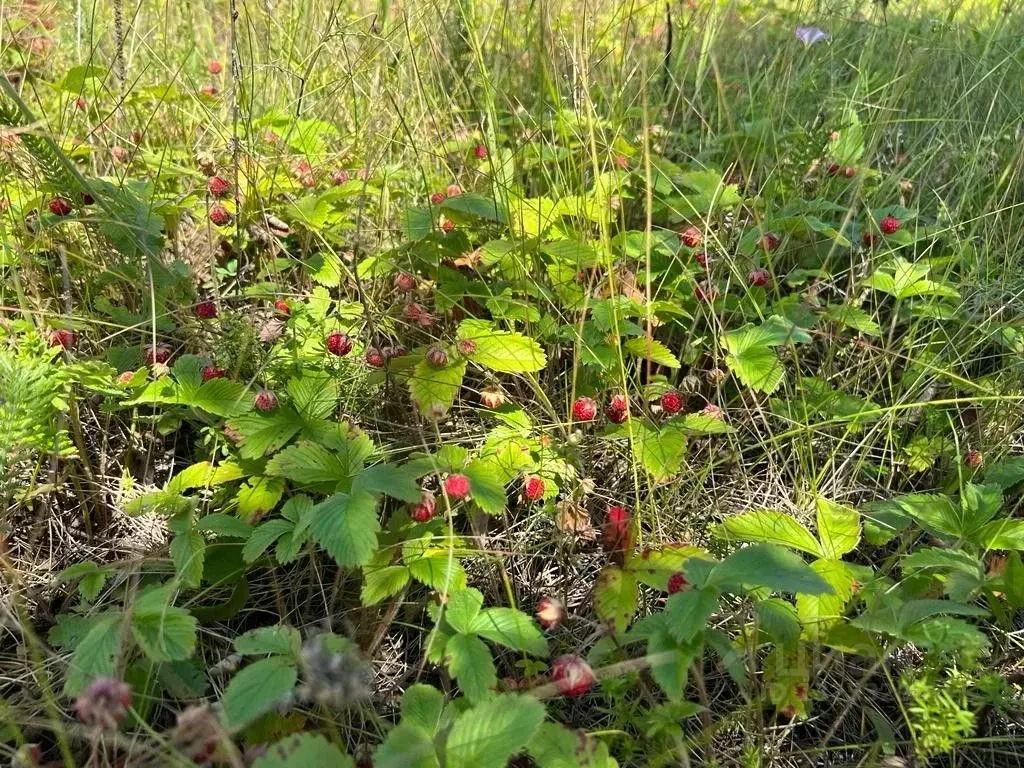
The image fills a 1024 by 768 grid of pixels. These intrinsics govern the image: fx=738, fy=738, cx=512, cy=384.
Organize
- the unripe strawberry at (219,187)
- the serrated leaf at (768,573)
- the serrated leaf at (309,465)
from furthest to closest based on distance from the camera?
1. the unripe strawberry at (219,187)
2. the serrated leaf at (309,465)
3. the serrated leaf at (768,573)

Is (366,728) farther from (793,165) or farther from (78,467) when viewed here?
(793,165)

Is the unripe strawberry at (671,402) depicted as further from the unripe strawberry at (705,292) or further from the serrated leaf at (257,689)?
the serrated leaf at (257,689)

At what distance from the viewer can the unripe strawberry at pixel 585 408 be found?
1.47 meters

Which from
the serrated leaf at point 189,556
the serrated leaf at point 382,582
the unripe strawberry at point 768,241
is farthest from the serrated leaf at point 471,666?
the unripe strawberry at point 768,241

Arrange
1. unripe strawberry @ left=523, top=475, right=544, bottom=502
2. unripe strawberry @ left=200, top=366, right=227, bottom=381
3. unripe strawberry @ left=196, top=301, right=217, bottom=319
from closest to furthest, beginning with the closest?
1. unripe strawberry @ left=523, top=475, right=544, bottom=502
2. unripe strawberry @ left=200, top=366, right=227, bottom=381
3. unripe strawberry @ left=196, top=301, right=217, bottom=319

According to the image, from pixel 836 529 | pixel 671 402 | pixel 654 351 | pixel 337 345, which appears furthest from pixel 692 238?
pixel 337 345

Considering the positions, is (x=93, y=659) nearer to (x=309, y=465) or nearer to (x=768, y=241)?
(x=309, y=465)

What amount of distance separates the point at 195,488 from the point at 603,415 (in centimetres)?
84

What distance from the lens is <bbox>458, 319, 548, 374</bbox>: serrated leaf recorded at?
140 centimetres

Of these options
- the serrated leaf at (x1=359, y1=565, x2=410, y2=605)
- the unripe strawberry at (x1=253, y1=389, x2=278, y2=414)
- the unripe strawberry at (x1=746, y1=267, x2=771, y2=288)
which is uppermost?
the unripe strawberry at (x1=746, y1=267, x2=771, y2=288)

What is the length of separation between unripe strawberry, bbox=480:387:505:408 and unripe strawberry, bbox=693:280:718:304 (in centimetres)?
49

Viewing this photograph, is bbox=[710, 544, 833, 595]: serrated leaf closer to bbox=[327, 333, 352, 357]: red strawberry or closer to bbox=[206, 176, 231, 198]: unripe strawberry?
bbox=[327, 333, 352, 357]: red strawberry

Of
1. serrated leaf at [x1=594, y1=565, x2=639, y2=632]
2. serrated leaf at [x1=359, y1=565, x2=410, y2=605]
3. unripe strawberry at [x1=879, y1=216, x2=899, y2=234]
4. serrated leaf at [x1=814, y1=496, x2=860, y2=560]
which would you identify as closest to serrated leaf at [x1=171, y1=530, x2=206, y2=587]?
serrated leaf at [x1=359, y1=565, x2=410, y2=605]

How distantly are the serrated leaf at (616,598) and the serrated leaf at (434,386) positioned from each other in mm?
418
